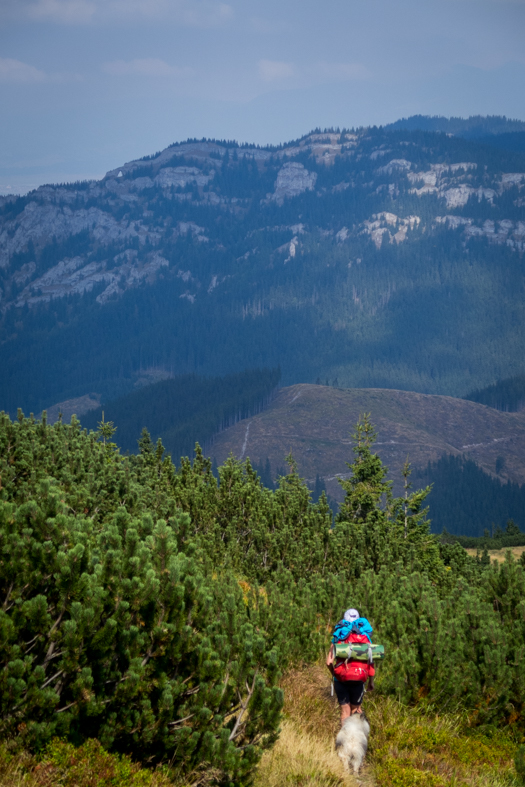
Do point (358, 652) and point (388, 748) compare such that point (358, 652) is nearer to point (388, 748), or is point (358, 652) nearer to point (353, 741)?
point (353, 741)

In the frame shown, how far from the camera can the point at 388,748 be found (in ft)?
30.1

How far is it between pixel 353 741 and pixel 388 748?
0.67 m

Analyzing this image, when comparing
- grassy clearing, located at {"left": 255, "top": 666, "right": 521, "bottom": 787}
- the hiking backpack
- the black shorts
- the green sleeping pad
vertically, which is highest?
the green sleeping pad

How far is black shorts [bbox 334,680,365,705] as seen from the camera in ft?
30.6

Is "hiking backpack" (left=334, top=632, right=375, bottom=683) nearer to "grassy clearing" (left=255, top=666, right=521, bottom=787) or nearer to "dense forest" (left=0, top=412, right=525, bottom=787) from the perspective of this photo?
"grassy clearing" (left=255, top=666, right=521, bottom=787)

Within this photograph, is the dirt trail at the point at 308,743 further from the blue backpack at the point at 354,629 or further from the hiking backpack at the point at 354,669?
the blue backpack at the point at 354,629

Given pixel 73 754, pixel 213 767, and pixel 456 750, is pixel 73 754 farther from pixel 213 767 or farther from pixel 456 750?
pixel 456 750

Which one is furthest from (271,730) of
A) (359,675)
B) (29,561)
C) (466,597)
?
(466,597)

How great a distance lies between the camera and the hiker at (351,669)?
29.9 ft

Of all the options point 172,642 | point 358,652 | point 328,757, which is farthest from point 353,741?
point 172,642

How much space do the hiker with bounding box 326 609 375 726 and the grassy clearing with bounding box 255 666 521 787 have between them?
2.05ft

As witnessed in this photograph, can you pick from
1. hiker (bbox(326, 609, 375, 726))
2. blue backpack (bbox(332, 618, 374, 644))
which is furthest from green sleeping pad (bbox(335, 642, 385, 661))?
blue backpack (bbox(332, 618, 374, 644))

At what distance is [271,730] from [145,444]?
124 feet

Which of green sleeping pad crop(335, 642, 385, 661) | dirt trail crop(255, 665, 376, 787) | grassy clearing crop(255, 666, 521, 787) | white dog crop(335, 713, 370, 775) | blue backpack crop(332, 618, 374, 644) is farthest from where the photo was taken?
blue backpack crop(332, 618, 374, 644)
